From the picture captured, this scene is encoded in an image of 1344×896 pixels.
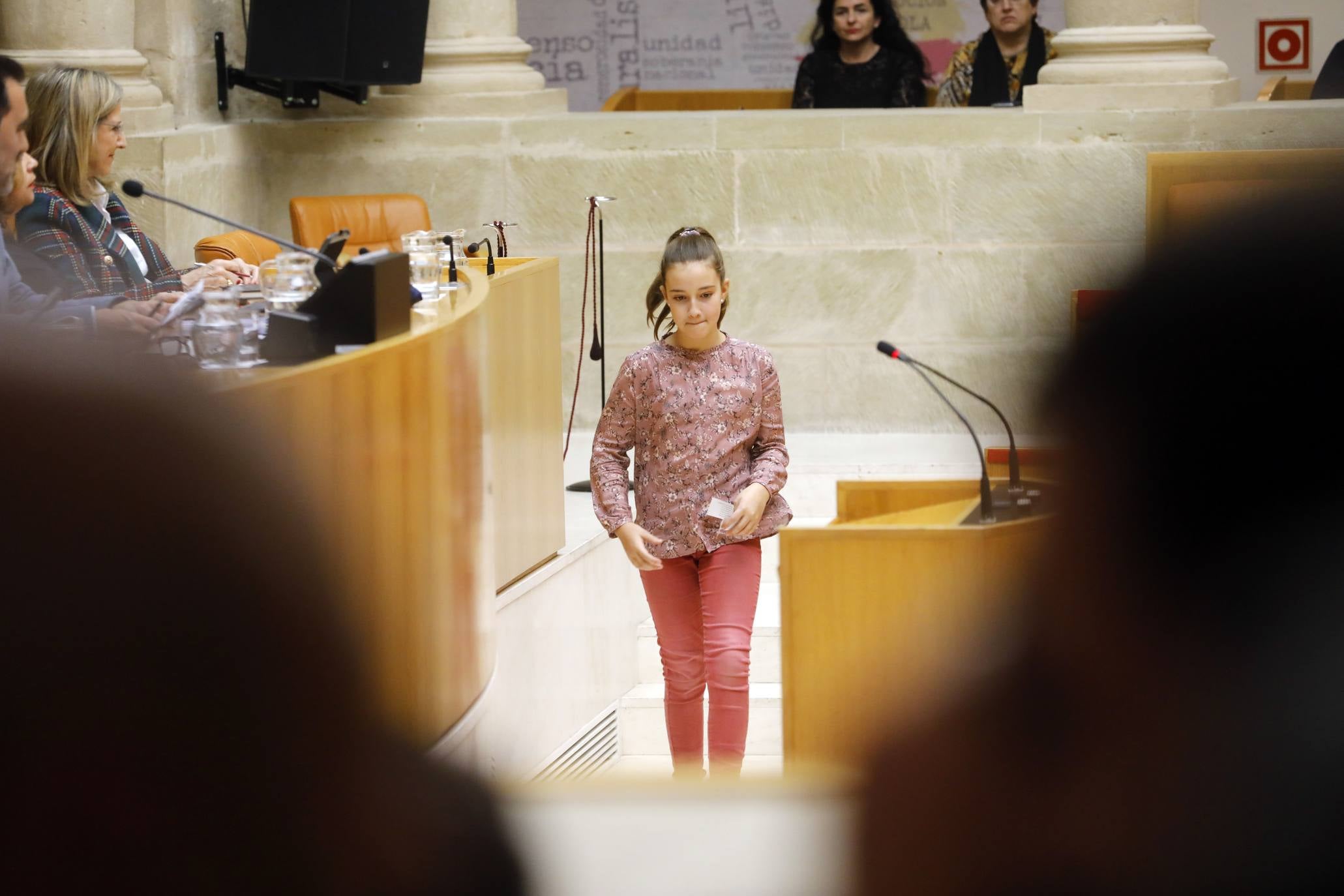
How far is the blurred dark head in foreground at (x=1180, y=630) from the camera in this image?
49cm

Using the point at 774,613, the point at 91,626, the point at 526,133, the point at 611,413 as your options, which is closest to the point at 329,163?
the point at 526,133

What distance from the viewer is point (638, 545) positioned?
3098 mm

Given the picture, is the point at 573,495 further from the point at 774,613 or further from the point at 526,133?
the point at 526,133

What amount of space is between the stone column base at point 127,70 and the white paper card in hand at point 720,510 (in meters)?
3.67

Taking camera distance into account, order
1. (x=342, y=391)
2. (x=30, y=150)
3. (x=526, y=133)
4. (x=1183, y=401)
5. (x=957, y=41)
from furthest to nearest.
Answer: (x=957, y=41)
(x=526, y=133)
(x=30, y=150)
(x=342, y=391)
(x=1183, y=401)

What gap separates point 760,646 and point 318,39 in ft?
9.96

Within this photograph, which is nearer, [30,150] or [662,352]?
[662,352]

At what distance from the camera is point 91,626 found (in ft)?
1.86

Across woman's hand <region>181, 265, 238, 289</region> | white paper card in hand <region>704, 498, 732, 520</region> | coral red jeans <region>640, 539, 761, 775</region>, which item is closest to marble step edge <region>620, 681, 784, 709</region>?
coral red jeans <region>640, 539, 761, 775</region>

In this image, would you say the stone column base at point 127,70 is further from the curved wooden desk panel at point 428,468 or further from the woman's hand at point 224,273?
the curved wooden desk panel at point 428,468

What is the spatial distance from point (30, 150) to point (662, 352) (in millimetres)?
1581

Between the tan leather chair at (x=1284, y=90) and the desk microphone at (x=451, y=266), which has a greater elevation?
the tan leather chair at (x=1284, y=90)

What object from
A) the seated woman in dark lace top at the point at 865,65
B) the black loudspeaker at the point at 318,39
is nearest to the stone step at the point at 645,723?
the black loudspeaker at the point at 318,39

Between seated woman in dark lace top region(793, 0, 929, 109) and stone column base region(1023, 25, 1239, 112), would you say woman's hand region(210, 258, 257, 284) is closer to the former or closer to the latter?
seated woman in dark lace top region(793, 0, 929, 109)
